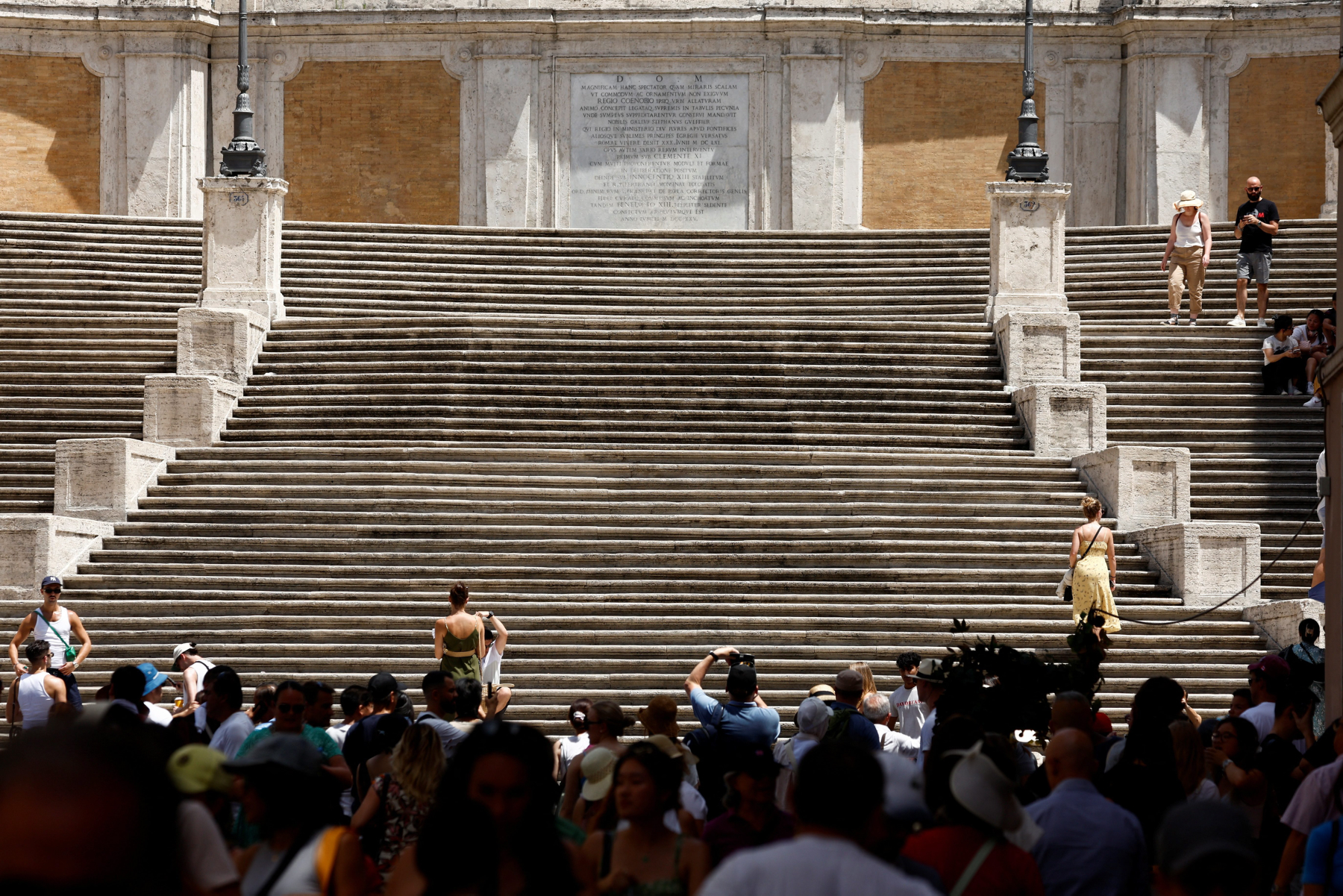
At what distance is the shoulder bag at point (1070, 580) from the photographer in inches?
568

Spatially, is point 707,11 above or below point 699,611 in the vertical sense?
above

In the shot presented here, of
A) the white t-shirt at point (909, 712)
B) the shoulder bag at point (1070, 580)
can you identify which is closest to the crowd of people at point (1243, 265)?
the shoulder bag at point (1070, 580)

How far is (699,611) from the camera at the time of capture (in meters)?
15.2

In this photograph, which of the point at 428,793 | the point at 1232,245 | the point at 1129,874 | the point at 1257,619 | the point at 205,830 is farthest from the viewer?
the point at 1232,245

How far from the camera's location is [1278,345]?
62.2 ft

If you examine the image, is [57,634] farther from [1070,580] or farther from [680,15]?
[680,15]

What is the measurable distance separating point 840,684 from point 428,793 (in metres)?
3.53

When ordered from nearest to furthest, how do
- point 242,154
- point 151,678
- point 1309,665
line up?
point 151,678
point 1309,665
point 242,154

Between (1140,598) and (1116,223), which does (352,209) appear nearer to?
(1116,223)

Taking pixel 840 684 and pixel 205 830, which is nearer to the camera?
pixel 205 830

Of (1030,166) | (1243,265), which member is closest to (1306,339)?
(1243,265)

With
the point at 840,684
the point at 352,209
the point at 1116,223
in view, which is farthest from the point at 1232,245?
the point at 840,684

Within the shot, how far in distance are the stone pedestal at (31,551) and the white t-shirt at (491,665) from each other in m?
4.10

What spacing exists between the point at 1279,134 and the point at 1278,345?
1150 centimetres
